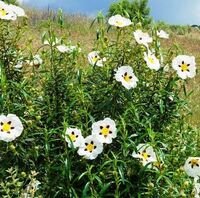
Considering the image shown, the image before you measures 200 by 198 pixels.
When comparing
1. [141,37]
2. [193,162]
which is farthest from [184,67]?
[193,162]

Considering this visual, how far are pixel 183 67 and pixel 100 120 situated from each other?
2.40 ft

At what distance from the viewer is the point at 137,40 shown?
16.2 feet

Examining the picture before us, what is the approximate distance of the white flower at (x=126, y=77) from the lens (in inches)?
185

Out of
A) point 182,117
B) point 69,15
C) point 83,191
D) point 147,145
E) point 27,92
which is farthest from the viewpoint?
point 69,15

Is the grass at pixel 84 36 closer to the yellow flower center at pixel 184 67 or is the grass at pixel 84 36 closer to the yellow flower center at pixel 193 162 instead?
the yellow flower center at pixel 184 67

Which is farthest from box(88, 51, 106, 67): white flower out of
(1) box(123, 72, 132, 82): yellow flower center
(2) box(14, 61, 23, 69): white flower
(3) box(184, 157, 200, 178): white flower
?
(3) box(184, 157, 200, 178): white flower

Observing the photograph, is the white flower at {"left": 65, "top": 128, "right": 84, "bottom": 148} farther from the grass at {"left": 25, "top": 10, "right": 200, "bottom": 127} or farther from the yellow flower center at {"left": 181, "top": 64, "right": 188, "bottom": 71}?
the grass at {"left": 25, "top": 10, "right": 200, "bottom": 127}

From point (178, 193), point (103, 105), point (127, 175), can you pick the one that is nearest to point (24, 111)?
point (103, 105)

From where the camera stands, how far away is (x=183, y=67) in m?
5.04

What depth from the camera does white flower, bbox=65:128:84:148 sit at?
14.7ft

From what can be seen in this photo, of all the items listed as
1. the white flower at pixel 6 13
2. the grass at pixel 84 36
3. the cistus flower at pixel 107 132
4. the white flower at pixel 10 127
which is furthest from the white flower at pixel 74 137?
the grass at pixel 84 36

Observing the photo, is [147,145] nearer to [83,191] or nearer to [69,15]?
[83,191]

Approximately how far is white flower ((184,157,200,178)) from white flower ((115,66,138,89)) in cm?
62

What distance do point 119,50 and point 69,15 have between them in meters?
24.3
